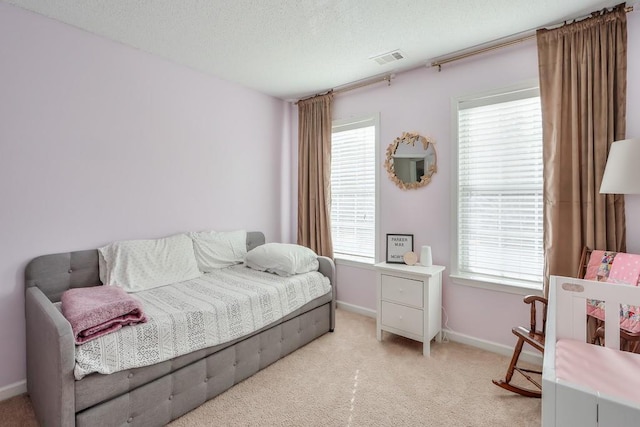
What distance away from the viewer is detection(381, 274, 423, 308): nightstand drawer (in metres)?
2.58

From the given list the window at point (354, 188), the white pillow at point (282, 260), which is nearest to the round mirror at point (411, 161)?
the window at point (354, 188)

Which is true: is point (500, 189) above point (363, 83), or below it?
below

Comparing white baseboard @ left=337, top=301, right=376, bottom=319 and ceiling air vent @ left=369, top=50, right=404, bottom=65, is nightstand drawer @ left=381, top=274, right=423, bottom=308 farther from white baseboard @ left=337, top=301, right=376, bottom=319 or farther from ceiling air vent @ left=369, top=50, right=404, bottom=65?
ceiling air vent @ left=369, top=50, right=404, bottom=65

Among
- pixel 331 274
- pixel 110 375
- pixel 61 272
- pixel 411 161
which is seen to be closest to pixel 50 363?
pixel 110 375

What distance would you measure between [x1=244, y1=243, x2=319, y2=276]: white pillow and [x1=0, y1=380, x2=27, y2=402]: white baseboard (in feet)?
5.71

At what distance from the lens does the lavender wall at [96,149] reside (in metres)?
2.04

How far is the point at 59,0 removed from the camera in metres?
1.97

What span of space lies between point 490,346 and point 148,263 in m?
2.87

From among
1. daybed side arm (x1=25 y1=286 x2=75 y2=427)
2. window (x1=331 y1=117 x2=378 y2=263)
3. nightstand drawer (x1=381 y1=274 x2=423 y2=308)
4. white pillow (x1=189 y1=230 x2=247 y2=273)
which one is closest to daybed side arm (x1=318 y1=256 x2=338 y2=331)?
nightstand drawer (x1=381 y1=274 x2=423 y2=308)

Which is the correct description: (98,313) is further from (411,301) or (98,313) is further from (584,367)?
(584,367)

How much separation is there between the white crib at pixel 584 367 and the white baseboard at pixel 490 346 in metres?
0.91

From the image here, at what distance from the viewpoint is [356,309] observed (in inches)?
139

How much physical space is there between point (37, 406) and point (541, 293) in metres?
3.39

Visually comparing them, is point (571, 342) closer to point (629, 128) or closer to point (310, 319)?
point (629, 128)
